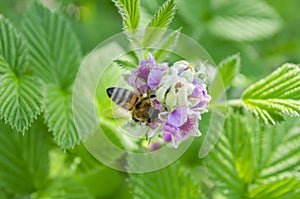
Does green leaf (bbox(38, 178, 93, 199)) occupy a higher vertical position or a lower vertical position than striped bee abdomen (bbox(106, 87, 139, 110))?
lower

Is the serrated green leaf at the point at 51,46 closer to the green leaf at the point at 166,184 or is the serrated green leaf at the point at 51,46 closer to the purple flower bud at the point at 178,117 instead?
the green leaf at the point at 166,184

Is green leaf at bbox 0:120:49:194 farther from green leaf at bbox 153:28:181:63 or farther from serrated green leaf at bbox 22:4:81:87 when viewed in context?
green leaf at bbox 153:28:181:63

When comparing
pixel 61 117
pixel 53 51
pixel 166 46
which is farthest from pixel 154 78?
pixel 53 51

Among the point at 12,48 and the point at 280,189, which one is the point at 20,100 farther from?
the point at 280,189

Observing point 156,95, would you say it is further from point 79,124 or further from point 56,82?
point 56,82

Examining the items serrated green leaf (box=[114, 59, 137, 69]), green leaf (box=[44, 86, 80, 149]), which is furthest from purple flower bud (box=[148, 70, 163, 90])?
green leaf (box=[44, 86, 80, 149])

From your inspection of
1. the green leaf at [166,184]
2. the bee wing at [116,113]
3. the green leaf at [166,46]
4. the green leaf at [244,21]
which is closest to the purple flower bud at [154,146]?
the green leaf at [166,184]
